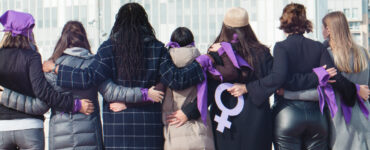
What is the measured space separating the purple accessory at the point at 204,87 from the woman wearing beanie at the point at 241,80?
50 millimetres

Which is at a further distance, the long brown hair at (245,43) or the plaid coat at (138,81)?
the long brown hair at (245,43)

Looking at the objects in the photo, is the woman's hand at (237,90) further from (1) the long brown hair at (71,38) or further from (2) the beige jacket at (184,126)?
(1) the long brown hair at (71,38)

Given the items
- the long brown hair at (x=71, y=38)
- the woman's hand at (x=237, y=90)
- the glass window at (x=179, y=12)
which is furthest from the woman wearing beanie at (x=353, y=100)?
the glass window at (x=179, y=12)

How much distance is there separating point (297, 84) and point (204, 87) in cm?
67

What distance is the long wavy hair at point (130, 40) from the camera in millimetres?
2975

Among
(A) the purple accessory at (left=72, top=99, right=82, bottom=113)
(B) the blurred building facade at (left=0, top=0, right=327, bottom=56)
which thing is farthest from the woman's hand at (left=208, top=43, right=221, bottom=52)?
(B) the blurred building facade at (left=0, top=0, right=327, bottom=56)

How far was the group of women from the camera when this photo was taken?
3010 millimetres

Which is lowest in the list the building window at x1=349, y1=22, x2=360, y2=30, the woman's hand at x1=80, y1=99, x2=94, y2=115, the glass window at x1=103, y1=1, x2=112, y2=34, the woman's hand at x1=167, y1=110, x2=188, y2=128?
the woman's hand at x1=167, y1=110, x2=188, y2=128

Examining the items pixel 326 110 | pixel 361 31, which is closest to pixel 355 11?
pixel 361 31

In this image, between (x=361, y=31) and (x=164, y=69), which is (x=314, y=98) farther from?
(x=361, y=31)

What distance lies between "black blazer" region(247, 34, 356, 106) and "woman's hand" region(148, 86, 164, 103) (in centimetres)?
62

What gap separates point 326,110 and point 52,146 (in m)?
2.01

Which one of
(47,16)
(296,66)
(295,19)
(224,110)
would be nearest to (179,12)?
(47,16)

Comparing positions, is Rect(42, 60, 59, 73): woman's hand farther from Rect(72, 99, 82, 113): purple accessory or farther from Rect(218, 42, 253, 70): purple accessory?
Rect(218, 42, 253, 70): purple accessory
